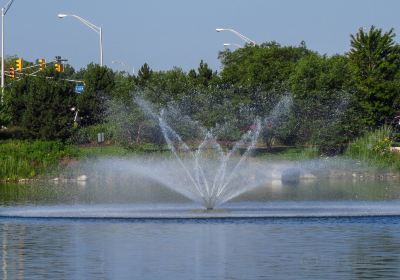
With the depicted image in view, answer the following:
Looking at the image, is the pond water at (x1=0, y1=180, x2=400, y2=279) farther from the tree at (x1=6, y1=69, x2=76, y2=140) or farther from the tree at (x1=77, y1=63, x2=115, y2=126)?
the tree at (x1=77, y1=63, x2=115, y2=126)

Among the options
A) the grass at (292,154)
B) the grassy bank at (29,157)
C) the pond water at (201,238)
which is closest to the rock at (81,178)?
the grassy bank at (29,157)

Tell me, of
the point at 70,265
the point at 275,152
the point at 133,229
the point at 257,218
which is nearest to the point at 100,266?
the point at 70,265

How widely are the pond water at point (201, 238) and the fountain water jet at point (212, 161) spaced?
2.22 feet

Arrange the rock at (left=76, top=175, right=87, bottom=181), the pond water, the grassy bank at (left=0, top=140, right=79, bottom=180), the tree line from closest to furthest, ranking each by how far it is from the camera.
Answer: the pond water < the grassy bank at (left=0, top=140, right=79, bottom=180) < the rock at (left=76, top=175, right=87, bottom=181) < the tree line

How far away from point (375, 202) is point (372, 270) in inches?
865

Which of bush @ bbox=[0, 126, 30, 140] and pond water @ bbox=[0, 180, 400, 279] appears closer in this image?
pond water @ bbox=[0, 180, 400, 279]

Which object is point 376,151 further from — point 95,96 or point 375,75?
point 95,96

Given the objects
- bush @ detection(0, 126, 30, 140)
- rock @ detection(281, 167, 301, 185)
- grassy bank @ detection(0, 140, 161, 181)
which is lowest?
rock @ detection(281, 167, 301, 185)

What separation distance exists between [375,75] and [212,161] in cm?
2153

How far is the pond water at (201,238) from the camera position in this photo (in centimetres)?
2253

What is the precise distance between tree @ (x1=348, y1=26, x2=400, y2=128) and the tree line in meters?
0.07

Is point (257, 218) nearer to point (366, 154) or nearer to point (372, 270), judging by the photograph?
point (372, 270)

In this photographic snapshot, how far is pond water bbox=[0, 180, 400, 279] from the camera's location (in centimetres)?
2253

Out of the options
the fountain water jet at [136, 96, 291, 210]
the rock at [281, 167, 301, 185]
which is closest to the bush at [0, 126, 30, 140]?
the fountain water jet at [136, 96, 291, 210]
